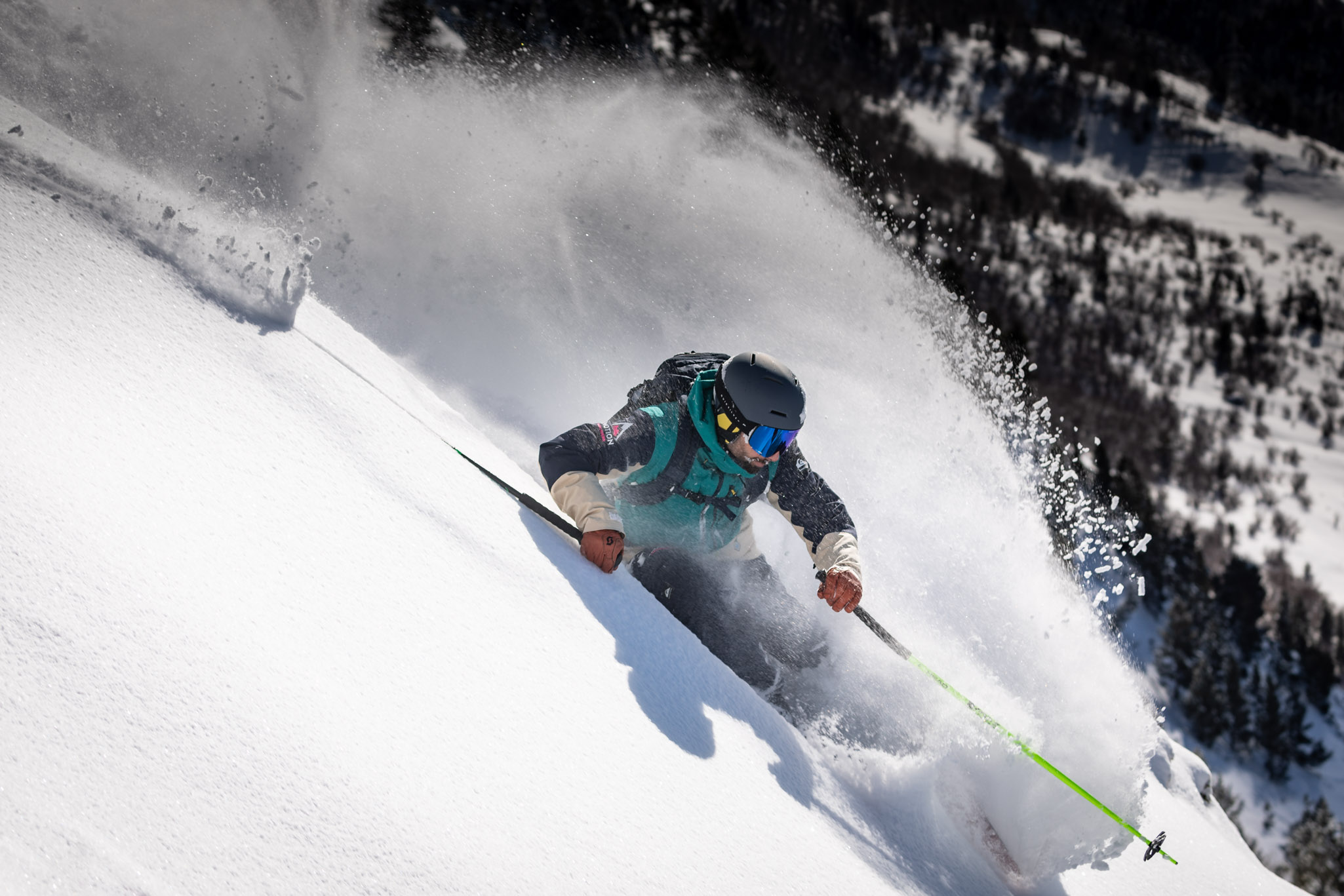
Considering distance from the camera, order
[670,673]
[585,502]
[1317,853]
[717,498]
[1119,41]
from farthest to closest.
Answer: [1119,41]
[1317,853]
[717,498]
[585,502]
[670,673]

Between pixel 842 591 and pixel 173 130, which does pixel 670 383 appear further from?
pixel 173 130

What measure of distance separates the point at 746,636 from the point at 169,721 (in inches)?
108

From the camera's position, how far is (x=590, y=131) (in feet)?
29.3

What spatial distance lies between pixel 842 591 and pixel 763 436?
0.73 meters

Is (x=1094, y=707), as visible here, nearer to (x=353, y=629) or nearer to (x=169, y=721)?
(x=353, y=629)

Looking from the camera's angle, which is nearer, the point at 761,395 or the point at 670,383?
the point at 761,395

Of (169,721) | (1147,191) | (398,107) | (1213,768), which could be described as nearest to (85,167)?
(169,721)

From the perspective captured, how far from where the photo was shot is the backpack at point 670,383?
3.92m

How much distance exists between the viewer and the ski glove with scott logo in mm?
3154

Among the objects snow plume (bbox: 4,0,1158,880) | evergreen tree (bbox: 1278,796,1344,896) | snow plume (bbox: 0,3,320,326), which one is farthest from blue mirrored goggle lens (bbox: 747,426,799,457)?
evergreen tree (bbox: 1278,796,1344,896)

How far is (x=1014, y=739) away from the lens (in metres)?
3.19

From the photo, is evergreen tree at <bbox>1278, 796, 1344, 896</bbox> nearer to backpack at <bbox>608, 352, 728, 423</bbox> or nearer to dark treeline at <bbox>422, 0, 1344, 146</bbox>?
backpack at <bbox>608, 352, 728, 423</bbox>

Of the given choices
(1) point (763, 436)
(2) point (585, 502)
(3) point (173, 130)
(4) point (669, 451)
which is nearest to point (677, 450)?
(4) point (669, 451)

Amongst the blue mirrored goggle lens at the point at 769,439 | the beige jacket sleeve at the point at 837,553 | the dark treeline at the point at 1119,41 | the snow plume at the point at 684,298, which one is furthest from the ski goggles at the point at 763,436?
the dark treeline at the point at 1119,41
